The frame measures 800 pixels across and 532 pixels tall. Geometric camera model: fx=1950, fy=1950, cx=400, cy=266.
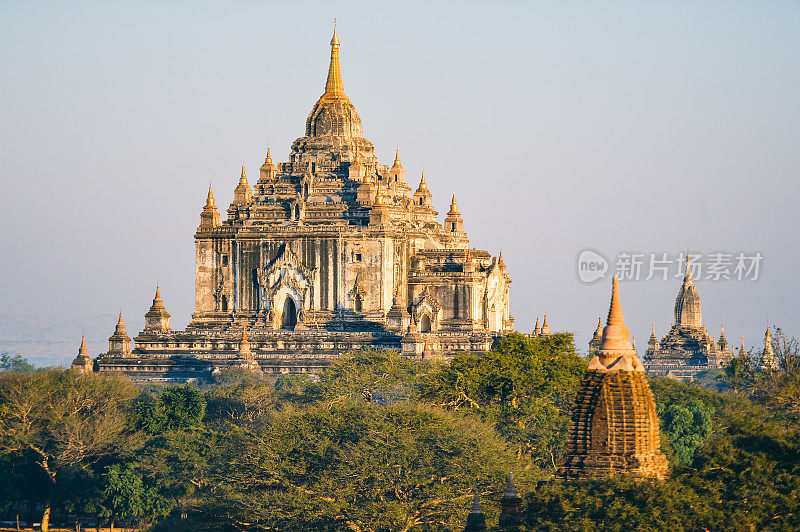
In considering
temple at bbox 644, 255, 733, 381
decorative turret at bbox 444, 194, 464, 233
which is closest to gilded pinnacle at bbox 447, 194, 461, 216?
decorative turret at bbox 444, 194, 464, 233

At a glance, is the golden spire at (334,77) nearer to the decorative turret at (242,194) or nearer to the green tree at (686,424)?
the decorative turret at (242,194)

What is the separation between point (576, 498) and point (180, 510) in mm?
29674

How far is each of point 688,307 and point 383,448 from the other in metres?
94.2

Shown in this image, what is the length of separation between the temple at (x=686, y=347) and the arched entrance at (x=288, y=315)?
48293 mm

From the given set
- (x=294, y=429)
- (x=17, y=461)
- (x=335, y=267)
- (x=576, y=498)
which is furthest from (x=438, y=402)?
(x=335, y=267)

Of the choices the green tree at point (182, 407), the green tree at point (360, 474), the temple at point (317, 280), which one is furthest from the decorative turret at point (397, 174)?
the green tree at point (360, 474)

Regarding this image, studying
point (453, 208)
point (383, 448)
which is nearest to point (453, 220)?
point (453, 208)

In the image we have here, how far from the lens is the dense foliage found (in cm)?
4266

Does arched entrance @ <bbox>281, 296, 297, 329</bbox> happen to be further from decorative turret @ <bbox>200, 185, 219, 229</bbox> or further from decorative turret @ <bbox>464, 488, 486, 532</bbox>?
decorative turret @ <bbox>464, 488, 486, 532</bbox>

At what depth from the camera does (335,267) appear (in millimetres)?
94938

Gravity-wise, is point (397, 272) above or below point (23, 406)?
above

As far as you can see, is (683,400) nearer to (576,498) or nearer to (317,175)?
(317,175)

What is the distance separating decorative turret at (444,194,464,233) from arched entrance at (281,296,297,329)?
1438cm

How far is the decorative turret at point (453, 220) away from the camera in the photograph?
107 metres
